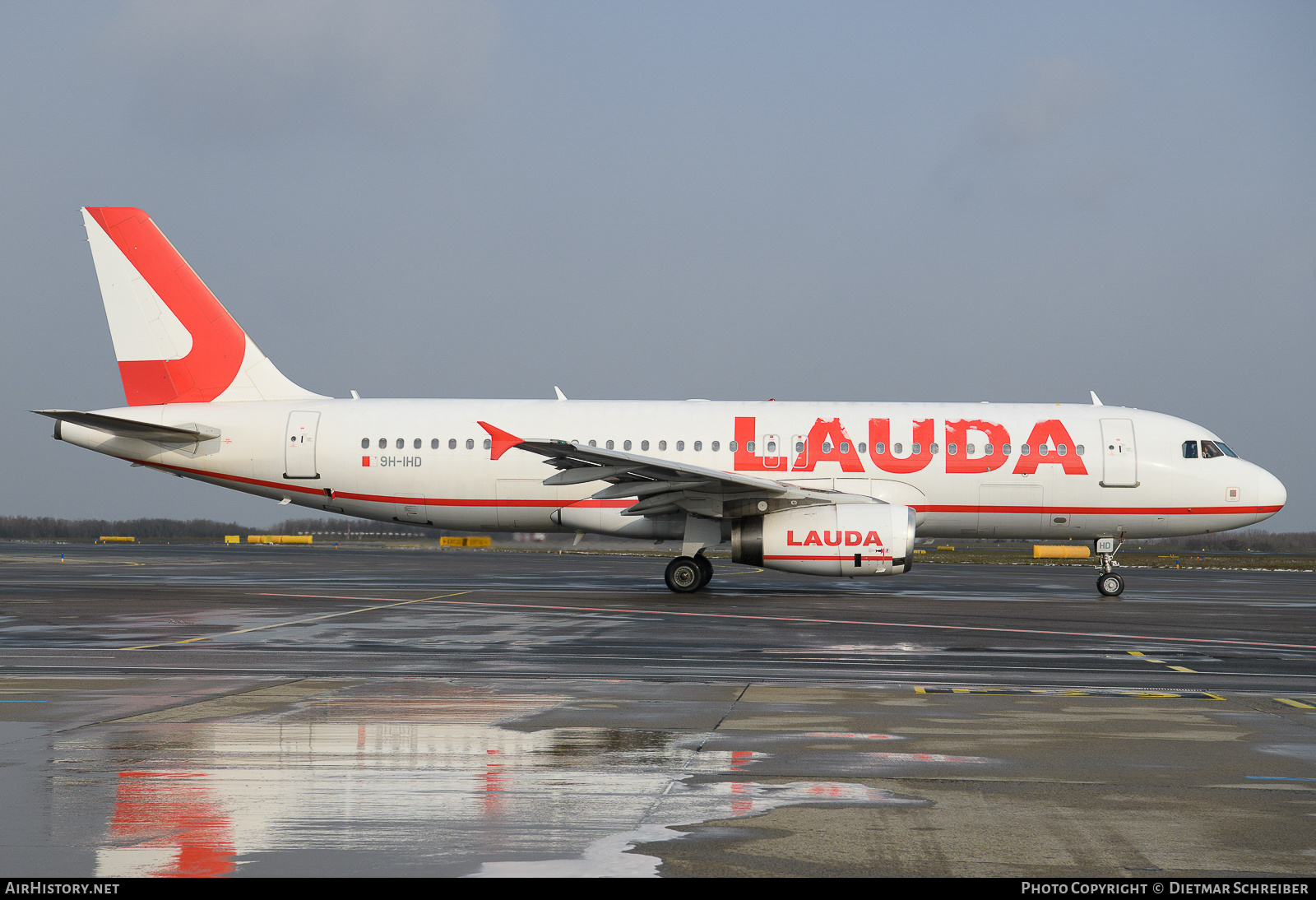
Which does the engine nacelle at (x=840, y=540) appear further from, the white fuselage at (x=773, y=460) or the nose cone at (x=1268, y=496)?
the nose cone at (x=1268, y=496)

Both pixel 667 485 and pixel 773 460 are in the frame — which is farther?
pixel 773 460

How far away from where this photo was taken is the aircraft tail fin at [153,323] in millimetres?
24406

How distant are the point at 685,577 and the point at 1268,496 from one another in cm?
1301

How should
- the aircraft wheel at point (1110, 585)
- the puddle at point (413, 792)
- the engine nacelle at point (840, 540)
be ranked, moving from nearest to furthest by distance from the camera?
the puddle at point (413, 792)
the engine nacelle at point (840, 540)
the aircraft wheel at point (1110, 585)

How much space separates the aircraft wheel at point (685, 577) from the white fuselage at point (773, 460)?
1.84 m

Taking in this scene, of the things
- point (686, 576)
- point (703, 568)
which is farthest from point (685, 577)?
point (703, 568)

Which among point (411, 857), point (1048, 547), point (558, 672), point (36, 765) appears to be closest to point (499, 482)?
point (558, 672)

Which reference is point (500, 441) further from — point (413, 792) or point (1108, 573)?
point (413, 792)

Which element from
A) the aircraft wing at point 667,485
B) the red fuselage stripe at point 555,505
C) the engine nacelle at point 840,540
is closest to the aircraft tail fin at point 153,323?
the red fuselage stripe at point 555,505

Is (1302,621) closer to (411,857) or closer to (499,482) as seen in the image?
(499,482)

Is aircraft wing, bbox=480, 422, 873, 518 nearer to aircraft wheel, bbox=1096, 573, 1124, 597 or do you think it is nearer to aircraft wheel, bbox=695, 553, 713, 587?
aircraft wheel, bbox=695, 553, 713, 587

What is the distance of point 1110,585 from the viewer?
22.6m

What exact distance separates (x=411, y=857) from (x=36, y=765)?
10.3 feet

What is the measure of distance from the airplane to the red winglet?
0.31ft
